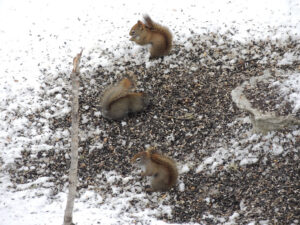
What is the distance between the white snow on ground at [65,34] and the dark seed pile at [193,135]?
5.2 inches

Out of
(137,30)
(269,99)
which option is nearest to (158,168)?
(269,99)

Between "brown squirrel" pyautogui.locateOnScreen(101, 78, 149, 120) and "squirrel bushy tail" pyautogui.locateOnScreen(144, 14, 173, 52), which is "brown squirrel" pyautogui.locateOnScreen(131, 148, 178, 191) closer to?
"brown squirrel" pyautogui.locateOnScreen(101, 78, 149, 120)

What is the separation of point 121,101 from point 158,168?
39.5 inches

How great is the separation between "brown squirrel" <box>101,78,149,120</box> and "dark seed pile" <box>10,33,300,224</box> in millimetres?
136

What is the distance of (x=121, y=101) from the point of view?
13.5 feet

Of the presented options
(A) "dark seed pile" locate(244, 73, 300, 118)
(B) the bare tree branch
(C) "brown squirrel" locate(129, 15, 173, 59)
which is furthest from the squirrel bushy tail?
(B) the bare tree branch

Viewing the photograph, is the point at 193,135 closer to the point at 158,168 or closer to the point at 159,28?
the point at 158,168

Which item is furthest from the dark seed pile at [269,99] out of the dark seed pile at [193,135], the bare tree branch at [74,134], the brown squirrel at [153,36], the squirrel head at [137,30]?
the bare tree branch at [74,134]

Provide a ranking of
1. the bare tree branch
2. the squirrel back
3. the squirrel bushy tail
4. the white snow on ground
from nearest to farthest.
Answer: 1. the bare tree branch
2. the squirrel back
3. the white snow on ground
4. the squirrel bushy tail

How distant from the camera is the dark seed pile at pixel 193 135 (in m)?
3.60

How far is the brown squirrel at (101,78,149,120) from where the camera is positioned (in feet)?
13.3

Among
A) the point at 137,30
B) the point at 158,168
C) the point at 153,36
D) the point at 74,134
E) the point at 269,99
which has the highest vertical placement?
the point at 137,30

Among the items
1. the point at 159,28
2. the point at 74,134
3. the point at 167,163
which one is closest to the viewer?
the point at 74,134

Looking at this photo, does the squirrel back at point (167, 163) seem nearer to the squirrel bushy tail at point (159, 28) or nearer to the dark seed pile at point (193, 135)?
the dark seed pile at point (193, 135)
